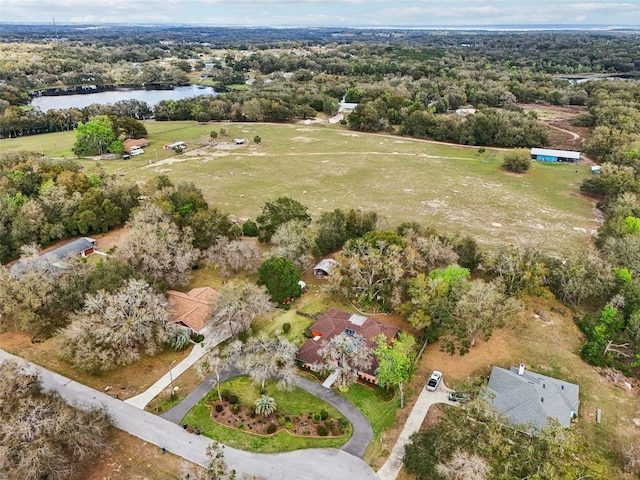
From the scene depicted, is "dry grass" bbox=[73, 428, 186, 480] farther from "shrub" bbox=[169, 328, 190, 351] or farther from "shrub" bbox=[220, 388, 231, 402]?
"shrub" bbox=[169, 328, 190, 351]

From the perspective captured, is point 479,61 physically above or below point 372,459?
above

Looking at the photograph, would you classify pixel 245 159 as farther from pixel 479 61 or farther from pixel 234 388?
pixel 479 61

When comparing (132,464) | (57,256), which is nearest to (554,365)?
(132,464)

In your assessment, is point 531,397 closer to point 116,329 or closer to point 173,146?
point 116,329

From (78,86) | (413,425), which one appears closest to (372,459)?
(413,425)

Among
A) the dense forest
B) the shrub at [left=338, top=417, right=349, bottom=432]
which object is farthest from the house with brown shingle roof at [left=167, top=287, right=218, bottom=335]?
the dense forest
